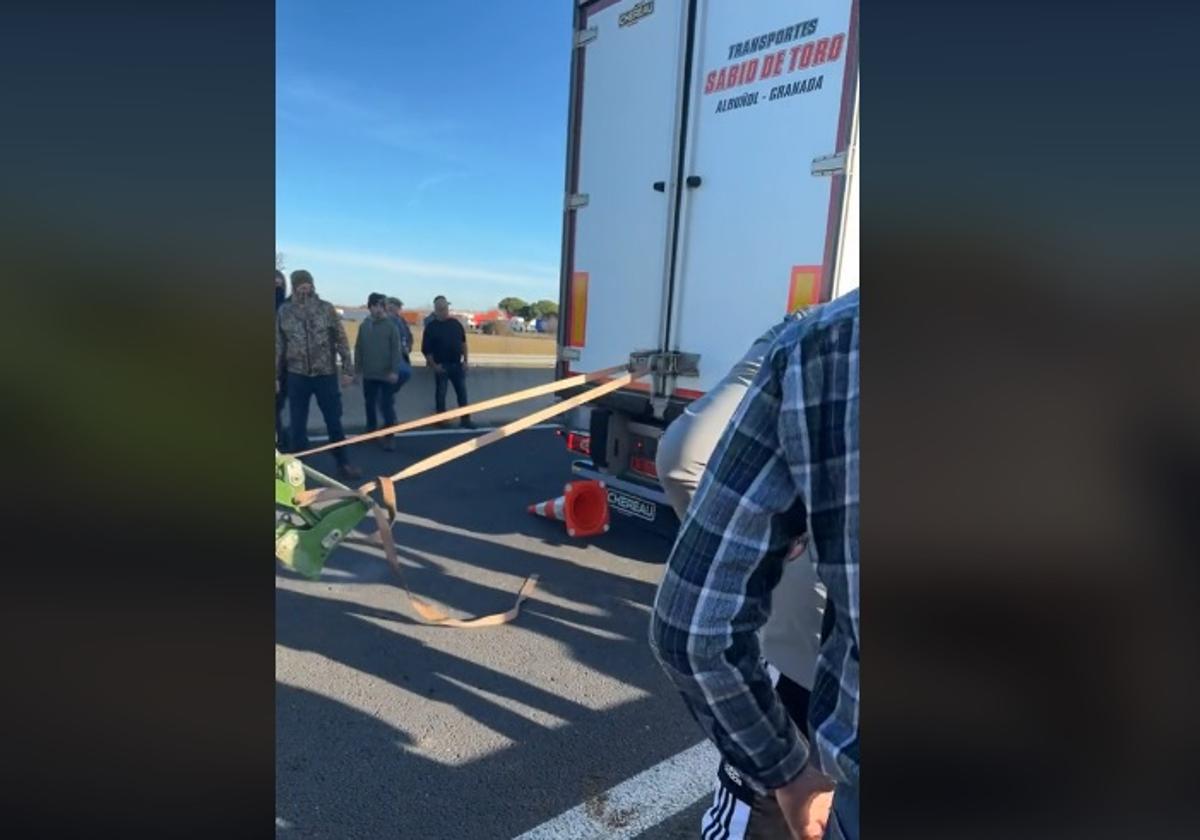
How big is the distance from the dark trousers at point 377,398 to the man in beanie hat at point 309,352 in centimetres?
120

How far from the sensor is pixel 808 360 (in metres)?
0.88

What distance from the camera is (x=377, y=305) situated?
8.23 m

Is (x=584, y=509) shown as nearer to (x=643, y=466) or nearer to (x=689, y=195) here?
(x=643, y=466)

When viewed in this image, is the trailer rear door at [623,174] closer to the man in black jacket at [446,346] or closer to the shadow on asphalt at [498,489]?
the shadow on asphalt at [498,489]

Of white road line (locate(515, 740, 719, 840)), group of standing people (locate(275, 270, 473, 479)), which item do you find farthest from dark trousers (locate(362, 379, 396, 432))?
white road line (locate(515, 740, 719, 840))

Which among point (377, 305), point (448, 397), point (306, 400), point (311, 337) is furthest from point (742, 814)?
point (448, 397)

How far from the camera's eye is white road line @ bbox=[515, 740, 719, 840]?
243cm

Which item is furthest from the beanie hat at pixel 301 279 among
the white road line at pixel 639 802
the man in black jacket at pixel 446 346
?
the white road line at pixel 639 802

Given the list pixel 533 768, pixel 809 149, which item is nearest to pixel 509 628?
pixel 533 768

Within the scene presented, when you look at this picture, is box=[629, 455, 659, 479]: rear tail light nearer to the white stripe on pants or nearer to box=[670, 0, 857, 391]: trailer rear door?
box=[670, 0, 857, 391]: trailer rear door

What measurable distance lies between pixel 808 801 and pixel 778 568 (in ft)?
1.22
